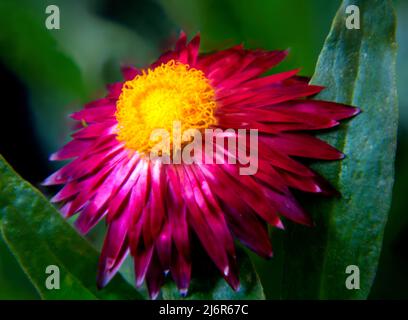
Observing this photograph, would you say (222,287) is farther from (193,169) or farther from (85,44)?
(85,44)

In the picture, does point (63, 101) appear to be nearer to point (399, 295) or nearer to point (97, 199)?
point (97, 199)

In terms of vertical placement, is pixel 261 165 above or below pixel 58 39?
below

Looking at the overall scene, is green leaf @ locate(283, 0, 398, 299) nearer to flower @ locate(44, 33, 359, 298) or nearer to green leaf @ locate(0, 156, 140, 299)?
flower @ locate(44, 33, 359, 298)

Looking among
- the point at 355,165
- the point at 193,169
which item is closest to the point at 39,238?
the point at 193,169

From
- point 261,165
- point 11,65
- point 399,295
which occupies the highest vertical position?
point 11,65

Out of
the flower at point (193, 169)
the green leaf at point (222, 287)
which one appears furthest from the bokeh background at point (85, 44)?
the green leaf at point (222, 287)
